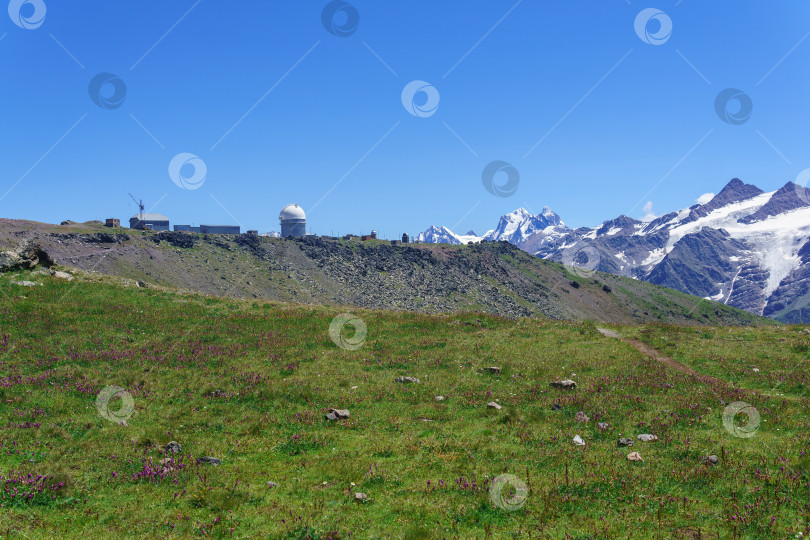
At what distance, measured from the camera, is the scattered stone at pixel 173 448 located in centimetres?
1435

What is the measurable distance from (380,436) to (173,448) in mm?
6642

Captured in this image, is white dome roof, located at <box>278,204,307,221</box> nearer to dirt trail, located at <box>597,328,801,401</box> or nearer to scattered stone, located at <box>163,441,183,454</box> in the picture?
dirt trail, located at <box>597,328,801,401</box>

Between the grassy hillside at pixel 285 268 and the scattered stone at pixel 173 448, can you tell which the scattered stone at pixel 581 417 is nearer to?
the scattered stone at pixel 173 448

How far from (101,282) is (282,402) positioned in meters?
30.0

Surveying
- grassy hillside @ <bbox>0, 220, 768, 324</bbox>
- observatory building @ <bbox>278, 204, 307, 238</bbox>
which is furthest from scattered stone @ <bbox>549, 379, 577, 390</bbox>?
observatory building @ <bbox>278, 204, 307, 238</bbox>

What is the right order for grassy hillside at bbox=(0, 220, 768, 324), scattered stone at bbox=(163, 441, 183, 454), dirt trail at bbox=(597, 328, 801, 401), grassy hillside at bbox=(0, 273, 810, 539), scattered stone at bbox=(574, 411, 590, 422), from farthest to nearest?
grassy hillside at bbox=(0, 220, 768, 324) < dirt trail at bbox=(597, 328, 801, 401) < scattered stone at bbox=(574, 411, 590, 422) < scattered stone at bbox=(163, 441, 183, 454) < grassy hillside at bbox=(0, 273, 810, 539)

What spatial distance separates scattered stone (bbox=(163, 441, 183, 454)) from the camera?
565 inches

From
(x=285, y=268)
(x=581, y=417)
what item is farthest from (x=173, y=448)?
(x=285, y=268)

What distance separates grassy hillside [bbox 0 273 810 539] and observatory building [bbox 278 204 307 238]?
16910 centimetres

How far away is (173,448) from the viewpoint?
1448cm

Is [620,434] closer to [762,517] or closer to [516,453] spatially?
[516,453]

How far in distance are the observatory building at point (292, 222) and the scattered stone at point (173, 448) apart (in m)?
188

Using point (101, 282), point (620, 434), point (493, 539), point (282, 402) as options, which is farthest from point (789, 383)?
point (101, 282)

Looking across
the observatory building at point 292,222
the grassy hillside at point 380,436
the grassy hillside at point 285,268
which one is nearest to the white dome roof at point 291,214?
the observatory building at point 292,222
